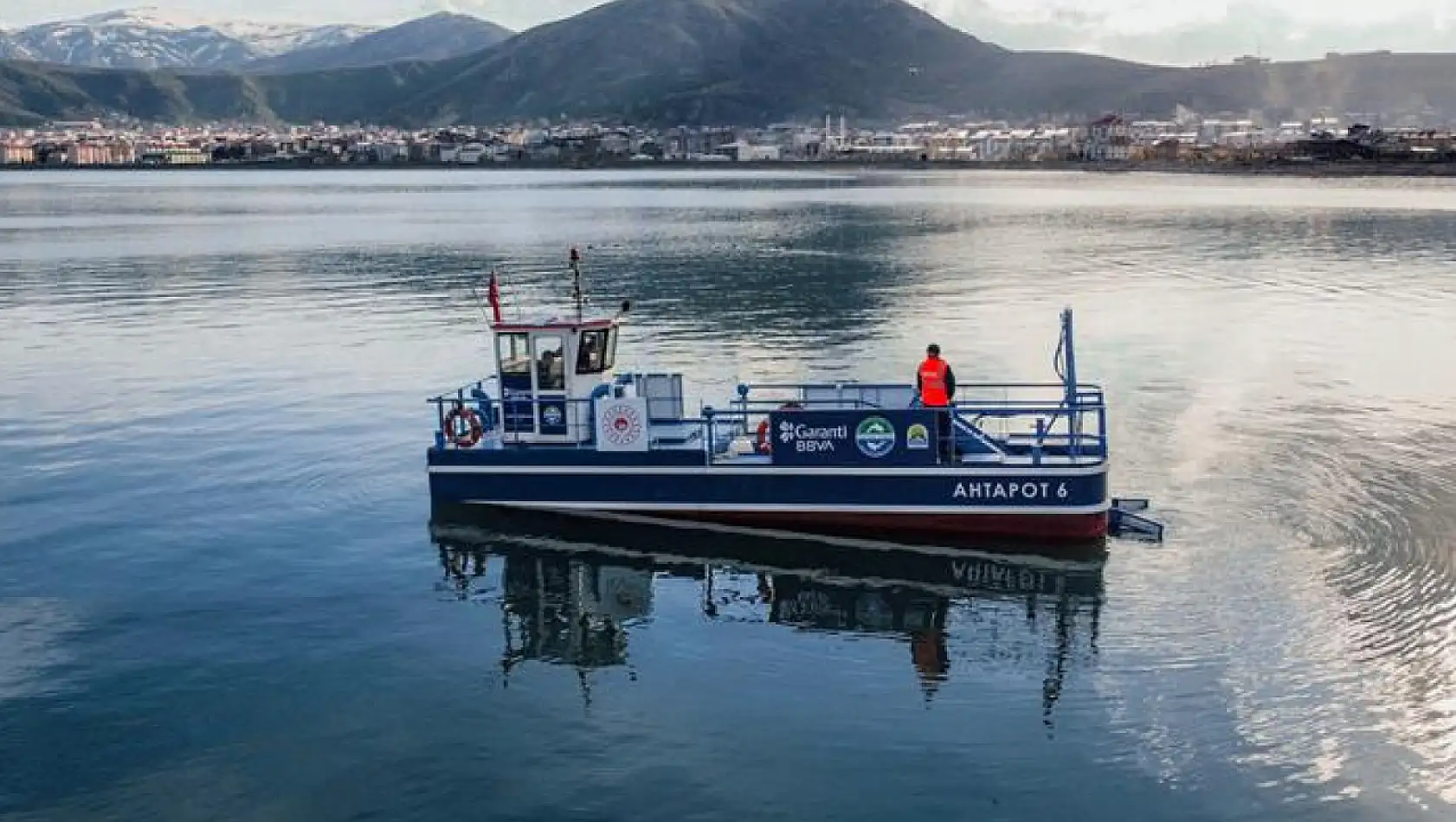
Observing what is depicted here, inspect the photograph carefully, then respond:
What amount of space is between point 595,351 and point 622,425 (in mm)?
2183

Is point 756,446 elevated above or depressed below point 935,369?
below

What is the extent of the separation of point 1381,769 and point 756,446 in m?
13.2

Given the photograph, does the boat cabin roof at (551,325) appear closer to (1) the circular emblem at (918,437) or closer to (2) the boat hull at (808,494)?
(2) the boat hull at (808,494)

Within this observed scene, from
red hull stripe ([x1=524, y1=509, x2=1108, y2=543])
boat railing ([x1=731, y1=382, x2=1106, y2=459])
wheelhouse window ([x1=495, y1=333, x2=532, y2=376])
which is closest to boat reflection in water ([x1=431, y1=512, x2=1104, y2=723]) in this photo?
red hull stripe ([x1=524, y1=509, x2=1108, y2=543])

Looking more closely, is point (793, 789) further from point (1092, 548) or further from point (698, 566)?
point (1092, 548)

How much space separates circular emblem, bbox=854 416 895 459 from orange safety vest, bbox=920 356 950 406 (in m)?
0.93

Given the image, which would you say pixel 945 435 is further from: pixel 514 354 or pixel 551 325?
pixel 514 354

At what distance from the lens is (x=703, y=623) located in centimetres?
2127

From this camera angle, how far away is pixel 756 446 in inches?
1035

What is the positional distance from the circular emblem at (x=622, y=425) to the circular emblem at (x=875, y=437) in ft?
13.4

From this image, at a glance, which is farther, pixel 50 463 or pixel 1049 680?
pixel 50 463

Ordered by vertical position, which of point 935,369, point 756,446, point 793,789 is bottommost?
point 793,789

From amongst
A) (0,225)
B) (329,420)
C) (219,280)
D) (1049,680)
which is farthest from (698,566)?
(0,225)

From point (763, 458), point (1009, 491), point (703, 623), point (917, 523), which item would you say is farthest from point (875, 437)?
point (703, 623)
